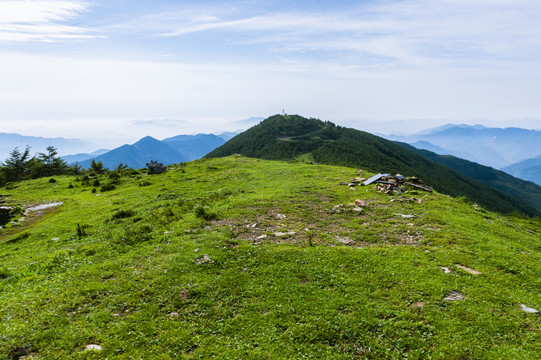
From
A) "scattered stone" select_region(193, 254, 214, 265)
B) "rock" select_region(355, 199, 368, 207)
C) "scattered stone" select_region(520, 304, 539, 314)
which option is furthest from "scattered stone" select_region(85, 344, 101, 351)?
"rock" select_region(355, 199, 368, 207)

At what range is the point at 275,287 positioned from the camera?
38.3ft

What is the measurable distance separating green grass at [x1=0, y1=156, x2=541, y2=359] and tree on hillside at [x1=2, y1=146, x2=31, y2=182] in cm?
7556

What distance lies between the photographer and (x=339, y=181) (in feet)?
101

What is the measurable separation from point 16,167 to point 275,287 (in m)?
101

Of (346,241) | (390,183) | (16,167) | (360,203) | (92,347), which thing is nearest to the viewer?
(92,347)

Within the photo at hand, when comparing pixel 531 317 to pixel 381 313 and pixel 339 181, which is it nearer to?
pixel 381 313

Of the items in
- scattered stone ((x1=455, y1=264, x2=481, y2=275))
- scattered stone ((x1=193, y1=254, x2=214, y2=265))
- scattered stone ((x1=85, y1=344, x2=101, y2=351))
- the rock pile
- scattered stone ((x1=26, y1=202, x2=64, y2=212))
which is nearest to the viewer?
scattered stone ((x1=85, y1=344, x2=101, y2=351))

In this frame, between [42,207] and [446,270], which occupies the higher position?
[446,270]

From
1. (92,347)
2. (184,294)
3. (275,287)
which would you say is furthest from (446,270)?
(92,347)

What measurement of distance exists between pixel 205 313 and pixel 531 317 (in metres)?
12.1

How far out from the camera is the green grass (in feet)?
29.2

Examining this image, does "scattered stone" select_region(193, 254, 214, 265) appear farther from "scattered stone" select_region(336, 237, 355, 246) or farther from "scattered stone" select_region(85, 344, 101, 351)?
"scattered stone" select_region(336, 237, 355, 246)

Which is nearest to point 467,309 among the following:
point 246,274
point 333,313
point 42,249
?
point 333,313

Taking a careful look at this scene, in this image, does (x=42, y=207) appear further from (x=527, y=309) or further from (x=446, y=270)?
(x=527, y=309)
